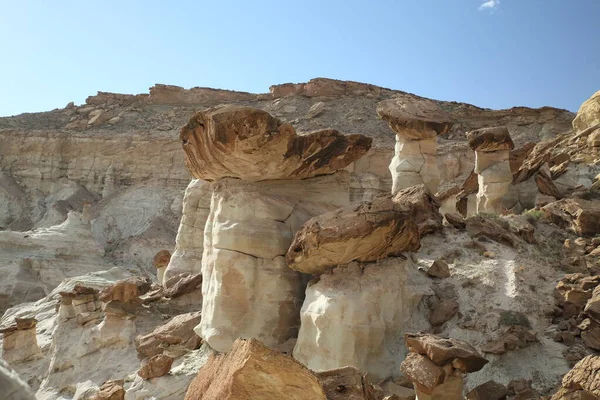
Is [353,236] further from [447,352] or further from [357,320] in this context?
[447,352]

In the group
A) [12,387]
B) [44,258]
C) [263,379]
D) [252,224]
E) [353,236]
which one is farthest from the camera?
[44,258]

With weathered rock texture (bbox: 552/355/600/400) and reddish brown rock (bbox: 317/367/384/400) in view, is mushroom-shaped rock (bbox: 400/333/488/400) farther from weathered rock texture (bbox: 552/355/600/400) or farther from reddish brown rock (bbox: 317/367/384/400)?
weathered rock texture (bbox: 552/355/600/400)

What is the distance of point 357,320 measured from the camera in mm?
6914

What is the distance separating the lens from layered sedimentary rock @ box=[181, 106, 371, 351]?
305 inches

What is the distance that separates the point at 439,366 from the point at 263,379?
2.37 metres

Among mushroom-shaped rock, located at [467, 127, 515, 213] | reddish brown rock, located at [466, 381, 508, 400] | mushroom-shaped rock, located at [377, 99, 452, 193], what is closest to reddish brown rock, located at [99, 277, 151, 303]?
mushroom-shaped rock, located at [377, 99, 452, 193]

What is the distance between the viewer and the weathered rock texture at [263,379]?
351cm

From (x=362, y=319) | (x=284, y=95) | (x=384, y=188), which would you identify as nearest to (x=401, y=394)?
(x=362, y=319)

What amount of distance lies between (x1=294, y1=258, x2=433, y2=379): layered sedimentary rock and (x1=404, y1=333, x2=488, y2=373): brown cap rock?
155 centimetres

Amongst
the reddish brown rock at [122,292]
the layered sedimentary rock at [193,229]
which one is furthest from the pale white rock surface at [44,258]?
the reddish brown rock at [122,292]

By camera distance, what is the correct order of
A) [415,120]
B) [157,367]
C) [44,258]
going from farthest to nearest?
1. [44,258]
2. [415,120]
3. [157,367]

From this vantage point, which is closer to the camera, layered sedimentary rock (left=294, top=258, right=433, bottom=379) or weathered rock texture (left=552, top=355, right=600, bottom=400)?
weathered rock texture (left=552, top=355, right=600, bottom=400)

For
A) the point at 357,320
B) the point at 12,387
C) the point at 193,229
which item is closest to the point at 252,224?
the point at 357,320

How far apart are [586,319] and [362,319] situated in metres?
2.79
